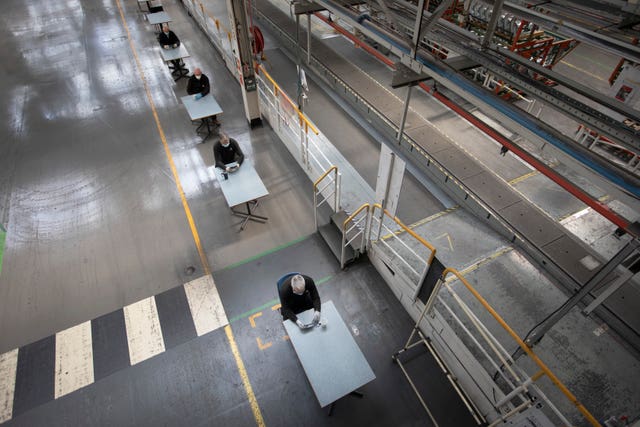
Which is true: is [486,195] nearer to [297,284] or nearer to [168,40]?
[297,284]

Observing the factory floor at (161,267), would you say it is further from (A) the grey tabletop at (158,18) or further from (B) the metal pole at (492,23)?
(B) the metal pole at (492,23)

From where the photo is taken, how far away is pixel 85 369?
16.5 ft

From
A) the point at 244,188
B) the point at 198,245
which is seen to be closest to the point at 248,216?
the point at 244,188

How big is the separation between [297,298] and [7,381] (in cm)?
438

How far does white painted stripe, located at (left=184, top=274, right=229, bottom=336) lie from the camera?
551 centimetres

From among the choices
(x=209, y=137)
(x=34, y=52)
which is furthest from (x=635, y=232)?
(x=34, y=52)

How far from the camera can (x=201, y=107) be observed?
8.41m

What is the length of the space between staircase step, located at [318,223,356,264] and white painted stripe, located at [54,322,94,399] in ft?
13.6

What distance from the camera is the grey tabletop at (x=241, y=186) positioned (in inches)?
245

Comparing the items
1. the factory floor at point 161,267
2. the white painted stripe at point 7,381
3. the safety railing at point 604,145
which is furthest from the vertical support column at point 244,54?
the safety railing at point 604,145

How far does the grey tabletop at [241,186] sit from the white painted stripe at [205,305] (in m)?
1.48

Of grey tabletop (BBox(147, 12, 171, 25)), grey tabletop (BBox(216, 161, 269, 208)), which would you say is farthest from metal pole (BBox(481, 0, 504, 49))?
grey tabletop (BBox(147, 12, 171, 25))

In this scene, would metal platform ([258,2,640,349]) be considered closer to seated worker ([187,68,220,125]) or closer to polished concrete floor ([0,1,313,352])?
polished concrete floor ([0,1,313,352])

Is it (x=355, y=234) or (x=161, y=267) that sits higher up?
(x=355, y=234)
